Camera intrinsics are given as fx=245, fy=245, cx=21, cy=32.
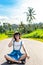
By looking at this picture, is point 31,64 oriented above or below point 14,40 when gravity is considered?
below

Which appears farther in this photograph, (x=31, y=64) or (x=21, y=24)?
(x=21, y=24)

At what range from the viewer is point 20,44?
32.9ft

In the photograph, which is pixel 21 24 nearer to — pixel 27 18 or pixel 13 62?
pixel 27 18

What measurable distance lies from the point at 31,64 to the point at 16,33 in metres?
1.36

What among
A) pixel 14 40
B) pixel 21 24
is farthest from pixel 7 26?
pixel 14 40

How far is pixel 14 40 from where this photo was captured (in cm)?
1013

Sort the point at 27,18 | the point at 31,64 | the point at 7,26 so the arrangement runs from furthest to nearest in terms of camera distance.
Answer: the point at 7,26
the point at 27,18
the point at 31,64

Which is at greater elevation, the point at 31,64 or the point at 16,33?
the point at 16,33

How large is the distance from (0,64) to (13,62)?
1.78ft

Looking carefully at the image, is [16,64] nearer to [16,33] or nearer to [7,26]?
[16,33]

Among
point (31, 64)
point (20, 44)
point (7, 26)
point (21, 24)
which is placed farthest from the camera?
point (7, 26)

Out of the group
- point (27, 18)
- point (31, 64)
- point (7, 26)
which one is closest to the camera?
point (31, 64)

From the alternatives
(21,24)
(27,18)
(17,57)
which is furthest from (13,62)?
(21,24)

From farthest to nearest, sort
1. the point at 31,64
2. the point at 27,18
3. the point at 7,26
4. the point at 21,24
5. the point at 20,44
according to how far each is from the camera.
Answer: the point at 7,26 < the point at 21,24 < the point at 27,18 < the point at 20,44 < the point at 31,64
